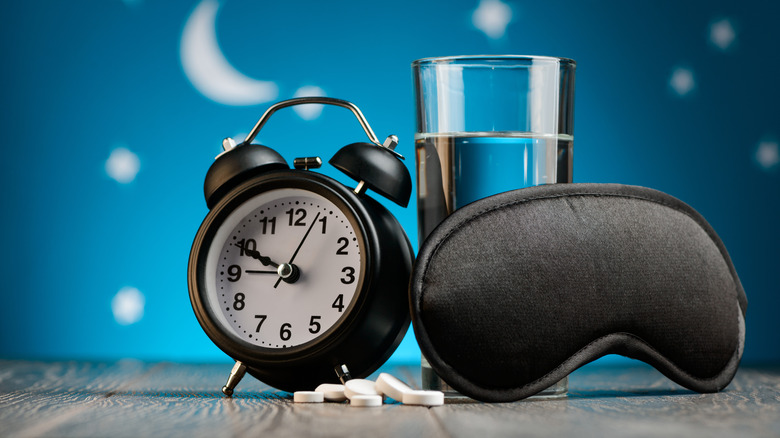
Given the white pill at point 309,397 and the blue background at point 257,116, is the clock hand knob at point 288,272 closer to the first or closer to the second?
the white pill at point 309,397

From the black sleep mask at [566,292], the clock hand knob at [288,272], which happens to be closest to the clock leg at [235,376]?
the clock hand knob at [288,272]

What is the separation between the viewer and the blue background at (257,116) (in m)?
1.52

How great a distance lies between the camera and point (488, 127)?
3.06 feet

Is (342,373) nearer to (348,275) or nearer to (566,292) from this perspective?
(348,275)

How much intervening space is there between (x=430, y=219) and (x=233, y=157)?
23cm

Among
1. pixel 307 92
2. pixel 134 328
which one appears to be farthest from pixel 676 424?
pixel 134 328

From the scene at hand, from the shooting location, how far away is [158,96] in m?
1.57

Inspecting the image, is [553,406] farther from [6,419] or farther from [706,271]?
[6,419]

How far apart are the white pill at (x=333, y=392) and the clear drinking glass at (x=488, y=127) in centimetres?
12

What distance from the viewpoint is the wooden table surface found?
0.66m

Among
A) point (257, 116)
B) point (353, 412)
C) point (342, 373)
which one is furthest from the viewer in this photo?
point (257, 116)

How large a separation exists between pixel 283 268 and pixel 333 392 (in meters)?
0.15

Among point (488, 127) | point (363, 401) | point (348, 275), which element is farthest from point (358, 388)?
point (488, 127)

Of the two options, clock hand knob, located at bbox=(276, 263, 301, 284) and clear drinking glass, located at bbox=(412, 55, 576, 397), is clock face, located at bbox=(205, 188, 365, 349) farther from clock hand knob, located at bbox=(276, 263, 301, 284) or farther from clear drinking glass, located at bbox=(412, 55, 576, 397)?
clear drinking glass, located at bbox=(412, 55, 576, 397)
